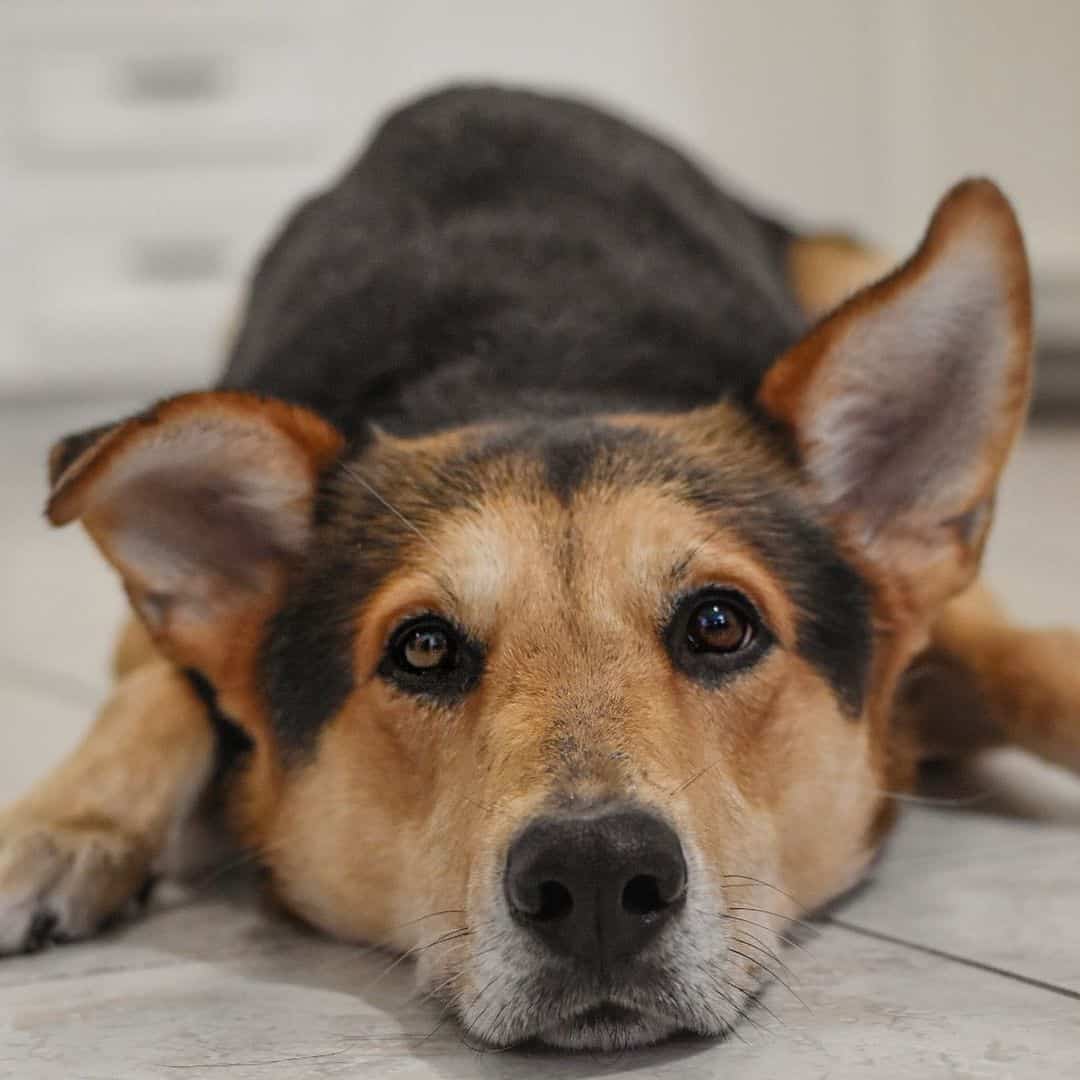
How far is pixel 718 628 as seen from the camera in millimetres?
2023

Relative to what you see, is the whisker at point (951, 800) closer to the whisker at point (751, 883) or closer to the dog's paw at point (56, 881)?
the whisker at point (751, 883)

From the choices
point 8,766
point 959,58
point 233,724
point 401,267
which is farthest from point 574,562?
point 959,58

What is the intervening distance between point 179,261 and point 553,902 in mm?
5913

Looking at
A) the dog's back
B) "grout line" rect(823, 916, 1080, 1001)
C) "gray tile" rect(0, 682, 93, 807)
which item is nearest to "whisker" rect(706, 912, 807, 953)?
"grout line" rect(823, 916, 1080, 1001)

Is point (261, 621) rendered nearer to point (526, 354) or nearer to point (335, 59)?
point (526, 354)

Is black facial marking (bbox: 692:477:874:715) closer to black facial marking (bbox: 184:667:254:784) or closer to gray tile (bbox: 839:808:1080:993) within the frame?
gray tile (bbox: 839:808:1080:993)

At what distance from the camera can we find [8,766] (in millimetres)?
2898

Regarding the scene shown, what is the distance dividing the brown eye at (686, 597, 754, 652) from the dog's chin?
50cm

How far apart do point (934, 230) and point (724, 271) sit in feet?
4.19

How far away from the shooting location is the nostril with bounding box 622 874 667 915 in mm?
1624

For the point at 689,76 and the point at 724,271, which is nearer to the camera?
the point at 724,271

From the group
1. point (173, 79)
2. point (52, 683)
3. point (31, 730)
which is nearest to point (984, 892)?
point (31, 730)

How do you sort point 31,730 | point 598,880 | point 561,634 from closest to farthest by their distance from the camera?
1. point 598,880
2. point 561,634
3. point 31,730

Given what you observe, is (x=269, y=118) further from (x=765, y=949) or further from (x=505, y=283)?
(x=765, y=949)
